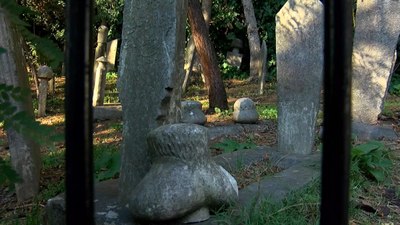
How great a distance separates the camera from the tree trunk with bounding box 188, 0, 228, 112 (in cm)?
1023

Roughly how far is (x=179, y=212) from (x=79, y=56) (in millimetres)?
2218

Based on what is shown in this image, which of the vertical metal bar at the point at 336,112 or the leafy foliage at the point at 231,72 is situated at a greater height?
the leafy foliage at the point at 231,72

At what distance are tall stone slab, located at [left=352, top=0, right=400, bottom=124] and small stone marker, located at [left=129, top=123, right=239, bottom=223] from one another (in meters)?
4.67

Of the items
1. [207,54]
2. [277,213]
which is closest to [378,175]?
[277,213]

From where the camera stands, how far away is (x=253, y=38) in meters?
16.9

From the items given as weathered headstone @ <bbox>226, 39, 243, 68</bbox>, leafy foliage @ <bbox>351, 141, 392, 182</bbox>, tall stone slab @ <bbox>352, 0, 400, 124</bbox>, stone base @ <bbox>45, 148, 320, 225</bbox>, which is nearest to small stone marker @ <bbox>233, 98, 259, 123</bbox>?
tall stone slab @ <bbox>352, 0, 400, 124</bbox>

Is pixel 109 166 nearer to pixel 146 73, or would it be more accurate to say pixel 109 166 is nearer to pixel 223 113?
pixel 146 73

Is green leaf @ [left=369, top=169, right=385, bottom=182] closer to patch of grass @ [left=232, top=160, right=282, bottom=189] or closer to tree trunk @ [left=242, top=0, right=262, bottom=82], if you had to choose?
patch of grass @ [left=232, top=160, right=282, bottom=189]

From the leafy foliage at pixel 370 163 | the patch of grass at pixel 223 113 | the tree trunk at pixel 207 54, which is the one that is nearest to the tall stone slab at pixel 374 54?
the leafy foliage at pixel 370 163

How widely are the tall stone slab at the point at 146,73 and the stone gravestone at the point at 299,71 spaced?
6.75ft

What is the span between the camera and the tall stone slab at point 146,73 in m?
3.27

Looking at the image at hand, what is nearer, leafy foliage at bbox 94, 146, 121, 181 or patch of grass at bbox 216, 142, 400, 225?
patch of grass at bbox 216, 142, 400, 225

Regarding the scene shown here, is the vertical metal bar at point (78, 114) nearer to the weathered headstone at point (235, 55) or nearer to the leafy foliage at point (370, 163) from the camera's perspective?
the leafy foliage at point (370, 163)

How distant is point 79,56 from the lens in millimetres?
730
